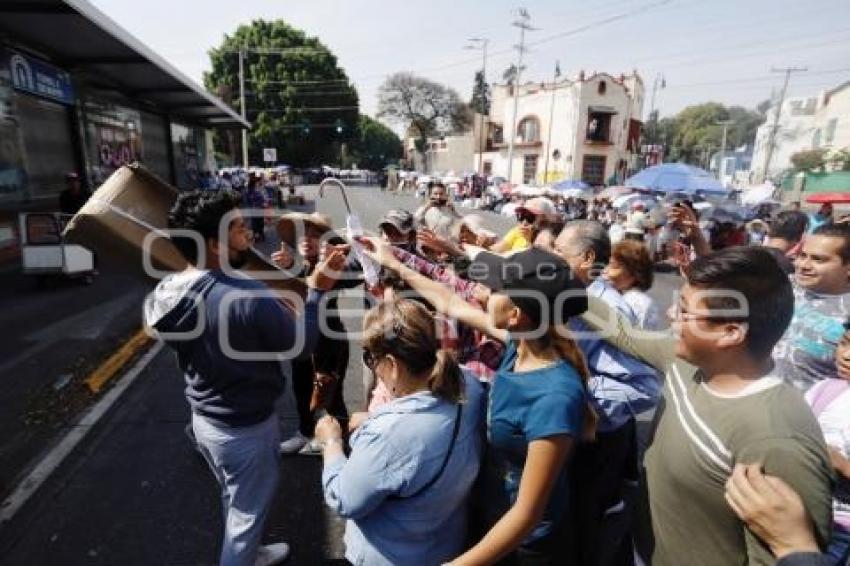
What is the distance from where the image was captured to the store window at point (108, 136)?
13.1 m

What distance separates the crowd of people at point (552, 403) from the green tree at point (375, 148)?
76600mm

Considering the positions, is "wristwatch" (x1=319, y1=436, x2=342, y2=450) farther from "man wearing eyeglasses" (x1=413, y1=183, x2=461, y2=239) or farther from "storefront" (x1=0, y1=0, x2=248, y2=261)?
"storefront" (x1=0, y1=0, x2=248, y2=261)

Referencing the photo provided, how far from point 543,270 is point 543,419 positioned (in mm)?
486

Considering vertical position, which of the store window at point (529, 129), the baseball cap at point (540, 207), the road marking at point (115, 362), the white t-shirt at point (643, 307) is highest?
the store window at point (529, 129)

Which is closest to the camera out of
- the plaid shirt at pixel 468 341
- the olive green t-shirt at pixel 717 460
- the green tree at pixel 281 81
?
the olive green t-shirt at pixel 717 460

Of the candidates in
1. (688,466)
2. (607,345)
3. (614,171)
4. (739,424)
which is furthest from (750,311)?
(614,171)

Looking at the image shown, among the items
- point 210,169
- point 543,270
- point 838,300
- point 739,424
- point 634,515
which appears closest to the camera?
point 739,424

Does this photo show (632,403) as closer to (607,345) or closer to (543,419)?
(607,345)

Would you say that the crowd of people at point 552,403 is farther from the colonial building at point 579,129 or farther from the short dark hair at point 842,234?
the colonial building at point 579,129

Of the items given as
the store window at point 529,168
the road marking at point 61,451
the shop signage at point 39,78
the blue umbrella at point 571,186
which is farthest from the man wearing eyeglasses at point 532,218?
the store window at point 529,168

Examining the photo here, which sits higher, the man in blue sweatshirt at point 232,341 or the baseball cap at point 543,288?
the baseball cap at point 543,288

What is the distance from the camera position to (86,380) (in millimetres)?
4879

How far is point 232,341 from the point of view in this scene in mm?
2096

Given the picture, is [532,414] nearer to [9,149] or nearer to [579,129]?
[9,149]
